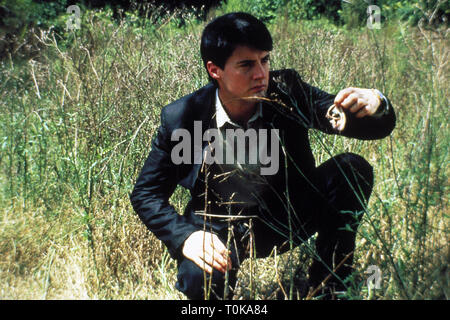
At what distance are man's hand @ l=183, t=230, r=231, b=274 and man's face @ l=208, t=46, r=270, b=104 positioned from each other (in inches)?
21.4

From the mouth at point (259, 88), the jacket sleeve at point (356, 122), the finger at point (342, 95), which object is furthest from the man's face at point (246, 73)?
the finger at point (342, 95)

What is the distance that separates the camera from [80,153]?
2.44 meters

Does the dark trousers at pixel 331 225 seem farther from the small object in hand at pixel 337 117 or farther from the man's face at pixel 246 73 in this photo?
the man's face at pixel 246 73

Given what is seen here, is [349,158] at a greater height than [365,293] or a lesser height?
greater

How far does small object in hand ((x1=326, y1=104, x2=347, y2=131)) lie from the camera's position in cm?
152

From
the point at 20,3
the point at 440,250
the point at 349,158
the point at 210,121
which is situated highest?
the point at 20,3

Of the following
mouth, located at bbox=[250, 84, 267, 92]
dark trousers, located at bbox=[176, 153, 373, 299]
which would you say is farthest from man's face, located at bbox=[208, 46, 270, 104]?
dark trousers, located at bbox=[176, 153, 373, 299]

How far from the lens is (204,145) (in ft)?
5.56

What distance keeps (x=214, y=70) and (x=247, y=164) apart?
41 cm

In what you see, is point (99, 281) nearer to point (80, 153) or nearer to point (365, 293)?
point (80, 153)

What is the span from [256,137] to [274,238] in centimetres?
43

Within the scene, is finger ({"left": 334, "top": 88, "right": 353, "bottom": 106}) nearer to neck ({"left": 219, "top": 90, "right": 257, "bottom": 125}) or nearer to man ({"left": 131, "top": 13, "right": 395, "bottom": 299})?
man ({"left": 131, "top": 13, "right": 395, "bottom": 299})
